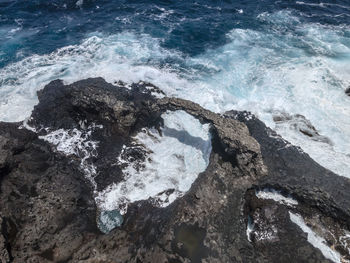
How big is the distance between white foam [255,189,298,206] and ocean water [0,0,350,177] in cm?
401

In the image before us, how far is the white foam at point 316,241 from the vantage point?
1009cm

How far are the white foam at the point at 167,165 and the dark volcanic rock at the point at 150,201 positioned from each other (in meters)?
0.49

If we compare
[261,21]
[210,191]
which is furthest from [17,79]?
[261,21]

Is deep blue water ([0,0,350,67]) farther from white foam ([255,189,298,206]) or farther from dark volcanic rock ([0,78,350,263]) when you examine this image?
white foam ([255,189,298,206])

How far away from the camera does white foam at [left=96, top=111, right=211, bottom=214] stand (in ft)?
41.7

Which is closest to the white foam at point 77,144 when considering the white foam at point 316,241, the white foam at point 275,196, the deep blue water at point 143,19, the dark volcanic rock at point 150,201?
the dark volcanic rock at point 150,201

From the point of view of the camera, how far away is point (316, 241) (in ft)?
34.1

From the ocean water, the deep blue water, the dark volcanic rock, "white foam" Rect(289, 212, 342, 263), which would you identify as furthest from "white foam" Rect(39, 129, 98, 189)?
the deep blue water

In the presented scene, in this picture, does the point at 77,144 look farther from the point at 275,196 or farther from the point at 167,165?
the point at 275,196

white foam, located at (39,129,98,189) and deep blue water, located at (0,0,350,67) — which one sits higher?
deep blue water, located at (0,0,350,67)

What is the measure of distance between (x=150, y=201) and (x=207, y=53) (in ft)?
48.9

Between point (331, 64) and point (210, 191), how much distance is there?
16104 millimetres

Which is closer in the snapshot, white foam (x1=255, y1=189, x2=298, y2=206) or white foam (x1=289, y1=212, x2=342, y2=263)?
white foam (x1=289, y1=212, x2=342, y2=263)

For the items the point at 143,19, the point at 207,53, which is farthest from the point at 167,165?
the point at 143,19
